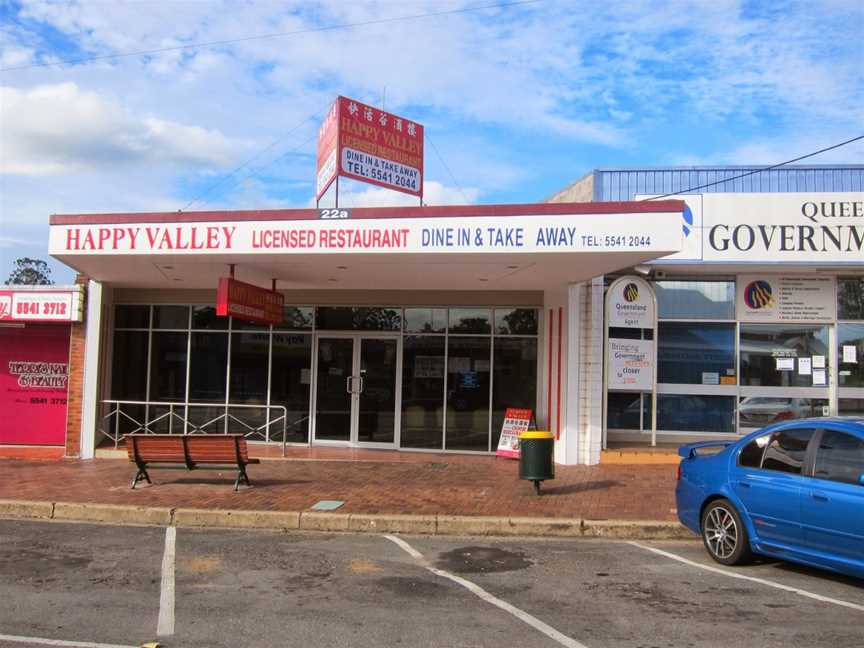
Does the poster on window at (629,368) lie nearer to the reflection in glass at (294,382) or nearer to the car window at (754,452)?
the reflection in glass at (294,382)

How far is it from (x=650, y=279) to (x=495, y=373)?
3562 millimetres

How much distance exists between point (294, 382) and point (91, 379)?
3977mm

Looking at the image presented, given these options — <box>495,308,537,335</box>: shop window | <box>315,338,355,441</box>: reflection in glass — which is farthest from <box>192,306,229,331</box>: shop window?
<box>495,308,537,335</box>: shop window

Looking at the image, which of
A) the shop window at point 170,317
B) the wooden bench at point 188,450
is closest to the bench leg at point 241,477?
the wooden bench at point 188,450

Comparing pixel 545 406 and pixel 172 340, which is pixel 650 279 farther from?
pixel 172 340

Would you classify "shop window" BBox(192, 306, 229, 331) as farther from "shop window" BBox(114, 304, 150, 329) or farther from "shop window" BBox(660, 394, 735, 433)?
"shop window" BBox(660, 394, 735, 433)

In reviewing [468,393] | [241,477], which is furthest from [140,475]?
[468,393]

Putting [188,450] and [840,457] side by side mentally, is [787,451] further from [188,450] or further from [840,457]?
[188,450]

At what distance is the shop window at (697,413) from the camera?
14.7 meters

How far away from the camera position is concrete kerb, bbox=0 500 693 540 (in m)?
8.94

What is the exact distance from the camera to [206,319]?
53.7 ft

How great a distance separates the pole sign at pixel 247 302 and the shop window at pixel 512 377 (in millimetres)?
4490

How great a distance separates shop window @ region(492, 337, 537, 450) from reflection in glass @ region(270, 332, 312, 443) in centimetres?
401

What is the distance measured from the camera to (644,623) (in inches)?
222
